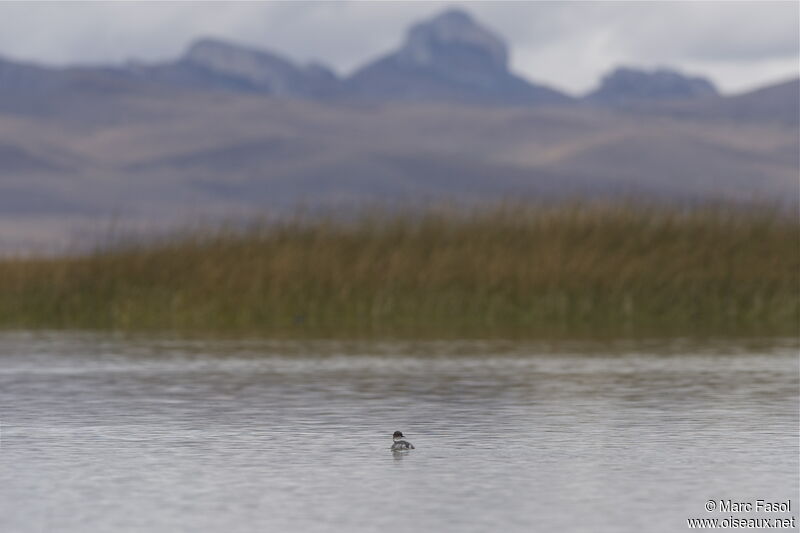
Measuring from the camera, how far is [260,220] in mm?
25500

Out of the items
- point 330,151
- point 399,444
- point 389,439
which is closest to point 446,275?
point 389,439

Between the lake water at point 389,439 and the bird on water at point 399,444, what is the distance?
11 centimetres

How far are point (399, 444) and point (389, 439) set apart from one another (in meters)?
0.75

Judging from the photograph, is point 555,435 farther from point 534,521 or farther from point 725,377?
point 725,377

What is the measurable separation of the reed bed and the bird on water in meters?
11.7

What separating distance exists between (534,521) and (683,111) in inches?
5973

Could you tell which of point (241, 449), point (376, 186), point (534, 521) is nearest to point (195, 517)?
point (534, 521)

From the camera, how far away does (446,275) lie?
2420 centimetres

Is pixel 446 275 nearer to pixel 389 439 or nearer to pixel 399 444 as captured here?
pixel 389 439

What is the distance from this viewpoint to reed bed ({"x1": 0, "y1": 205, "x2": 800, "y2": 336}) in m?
23.9

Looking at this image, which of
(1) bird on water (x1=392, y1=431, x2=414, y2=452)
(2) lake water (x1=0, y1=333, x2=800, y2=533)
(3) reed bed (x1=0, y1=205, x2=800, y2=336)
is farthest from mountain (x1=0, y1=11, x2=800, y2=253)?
(1) bird on water (x1=392, y1=431, x2=414, y2=452)

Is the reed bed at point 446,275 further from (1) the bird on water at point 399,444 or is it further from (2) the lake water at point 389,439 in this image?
(1) the bird on water at point 399,444

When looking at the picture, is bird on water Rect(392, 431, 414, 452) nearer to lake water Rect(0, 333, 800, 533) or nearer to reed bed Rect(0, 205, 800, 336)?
lake water Rect(0, 333, 800, 533)

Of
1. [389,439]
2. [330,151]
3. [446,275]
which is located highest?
[330,151]
